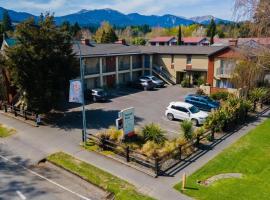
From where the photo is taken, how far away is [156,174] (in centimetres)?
1531

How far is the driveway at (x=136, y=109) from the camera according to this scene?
24.3 m

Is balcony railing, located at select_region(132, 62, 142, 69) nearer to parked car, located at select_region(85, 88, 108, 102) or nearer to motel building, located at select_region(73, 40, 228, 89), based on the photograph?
motel building, located at select_region(73, 40, 228, 89)

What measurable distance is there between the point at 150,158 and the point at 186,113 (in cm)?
998

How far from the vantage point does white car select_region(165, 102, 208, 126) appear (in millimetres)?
24203

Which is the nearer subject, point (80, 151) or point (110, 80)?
point (80, 151)

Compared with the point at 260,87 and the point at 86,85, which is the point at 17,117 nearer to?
the point at 86,85

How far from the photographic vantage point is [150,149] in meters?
18.0

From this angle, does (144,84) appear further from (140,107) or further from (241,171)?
(241,171)

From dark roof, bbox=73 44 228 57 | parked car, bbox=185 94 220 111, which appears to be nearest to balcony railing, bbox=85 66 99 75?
dark roof, bbox=73 44 228 57

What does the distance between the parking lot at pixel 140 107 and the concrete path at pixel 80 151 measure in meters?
3.26

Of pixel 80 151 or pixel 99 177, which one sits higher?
pixel 80 151

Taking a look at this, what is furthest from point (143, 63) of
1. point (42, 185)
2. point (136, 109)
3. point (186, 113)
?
point (42, 185)

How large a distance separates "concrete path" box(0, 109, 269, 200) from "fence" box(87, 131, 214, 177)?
756mm

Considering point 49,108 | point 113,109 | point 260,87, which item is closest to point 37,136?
point 49,108
